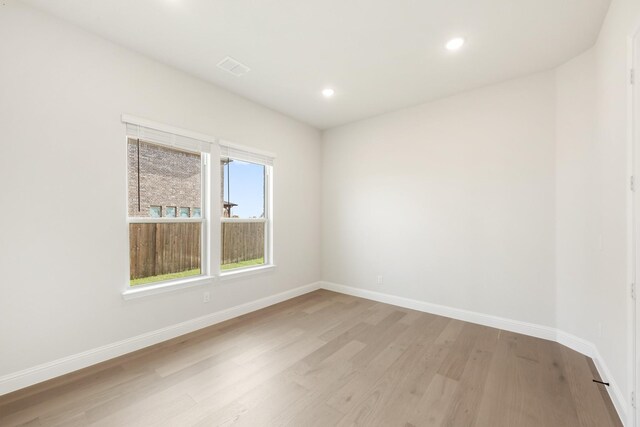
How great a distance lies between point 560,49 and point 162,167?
4219mm

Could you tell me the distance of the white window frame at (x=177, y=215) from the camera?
8.39 ft

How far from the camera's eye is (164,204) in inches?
112

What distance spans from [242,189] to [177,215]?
3.20ft

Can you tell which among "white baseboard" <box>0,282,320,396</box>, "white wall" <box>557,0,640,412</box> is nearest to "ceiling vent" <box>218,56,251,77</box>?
"white baseboard" <box>0,282,320,396</box>

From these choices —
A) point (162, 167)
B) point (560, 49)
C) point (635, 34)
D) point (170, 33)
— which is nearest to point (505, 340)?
point (635, 34)

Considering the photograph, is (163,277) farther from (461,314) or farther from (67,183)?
(461,314)

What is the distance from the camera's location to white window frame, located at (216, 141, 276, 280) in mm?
3348

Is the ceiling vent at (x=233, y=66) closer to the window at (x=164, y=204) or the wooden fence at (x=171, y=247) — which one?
the window at (x=164, y=204)

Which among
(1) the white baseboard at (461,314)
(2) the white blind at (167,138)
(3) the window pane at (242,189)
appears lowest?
(1) the white baseboard at (461,314)

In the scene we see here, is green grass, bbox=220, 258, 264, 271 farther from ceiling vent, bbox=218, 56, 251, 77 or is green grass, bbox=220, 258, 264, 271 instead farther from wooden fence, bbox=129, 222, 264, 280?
ceiling vent, bbox=218, 56, 251, 77

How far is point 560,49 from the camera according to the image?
2510 mm

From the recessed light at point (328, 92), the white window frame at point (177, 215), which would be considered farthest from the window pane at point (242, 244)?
the recessed light at point (328, 92)

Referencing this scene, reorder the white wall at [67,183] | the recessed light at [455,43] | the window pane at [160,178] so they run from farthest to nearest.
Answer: the window pane at [160,178] → the recessed light at [455,43] → the white wall at [67,183]

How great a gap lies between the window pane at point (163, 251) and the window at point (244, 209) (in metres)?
0.38
